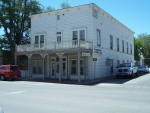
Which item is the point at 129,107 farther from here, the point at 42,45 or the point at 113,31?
the point at 113,31

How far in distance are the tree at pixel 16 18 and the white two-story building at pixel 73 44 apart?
737cm

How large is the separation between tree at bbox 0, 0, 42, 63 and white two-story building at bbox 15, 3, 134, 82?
7373 millimetres

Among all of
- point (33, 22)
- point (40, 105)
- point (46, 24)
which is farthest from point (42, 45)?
point (40, 105)

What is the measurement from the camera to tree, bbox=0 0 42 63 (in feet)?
110

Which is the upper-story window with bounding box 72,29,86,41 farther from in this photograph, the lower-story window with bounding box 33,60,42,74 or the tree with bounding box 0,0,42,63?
the tree with bounding box 0,0,42,63

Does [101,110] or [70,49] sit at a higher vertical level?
[70,49]

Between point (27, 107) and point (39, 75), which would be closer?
point (27, 107)

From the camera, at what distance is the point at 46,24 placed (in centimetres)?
2688

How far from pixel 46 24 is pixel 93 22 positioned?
7234 mm

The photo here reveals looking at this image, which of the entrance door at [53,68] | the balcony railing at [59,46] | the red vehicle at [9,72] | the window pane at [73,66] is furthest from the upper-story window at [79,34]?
the red vehicle at [9,72]

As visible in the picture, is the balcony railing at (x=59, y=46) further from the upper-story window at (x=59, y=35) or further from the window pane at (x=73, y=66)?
the window pane at (x=73, y=66)

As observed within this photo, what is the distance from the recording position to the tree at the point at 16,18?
33.5 meters

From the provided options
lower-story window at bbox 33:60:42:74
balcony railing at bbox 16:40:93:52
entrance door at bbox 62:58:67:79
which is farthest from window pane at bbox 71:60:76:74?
lower-story window at bbox 33:60:42:74

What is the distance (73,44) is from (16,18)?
1705 centimetres
